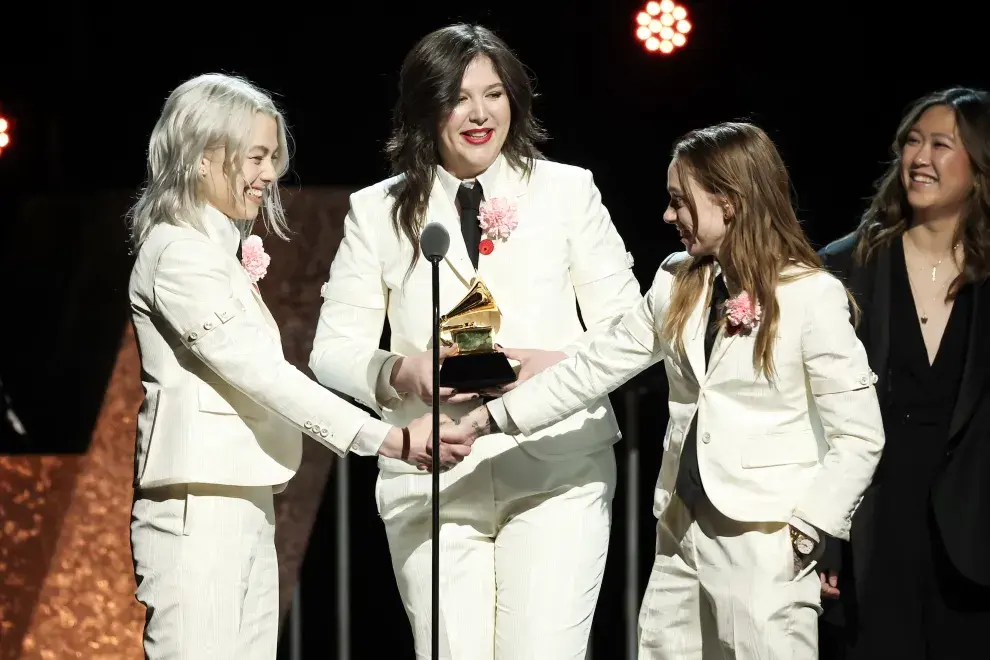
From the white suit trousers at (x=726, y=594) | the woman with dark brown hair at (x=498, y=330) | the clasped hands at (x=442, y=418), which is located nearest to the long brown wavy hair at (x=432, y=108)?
the woman with dark brown hair at (x=498, y=330)

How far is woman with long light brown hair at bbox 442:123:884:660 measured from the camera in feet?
8.03

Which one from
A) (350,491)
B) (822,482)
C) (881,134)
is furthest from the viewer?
(350,491)

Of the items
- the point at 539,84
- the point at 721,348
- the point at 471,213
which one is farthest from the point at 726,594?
the point at 539,84

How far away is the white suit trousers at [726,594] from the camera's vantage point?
2.44 meters

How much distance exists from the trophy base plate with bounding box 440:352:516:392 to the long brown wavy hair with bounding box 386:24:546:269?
286 millimetres

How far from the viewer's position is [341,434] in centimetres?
274

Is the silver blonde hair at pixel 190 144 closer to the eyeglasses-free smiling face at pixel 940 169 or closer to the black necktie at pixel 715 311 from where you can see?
the black necktie at pixel 715 311

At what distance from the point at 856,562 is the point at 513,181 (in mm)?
1242

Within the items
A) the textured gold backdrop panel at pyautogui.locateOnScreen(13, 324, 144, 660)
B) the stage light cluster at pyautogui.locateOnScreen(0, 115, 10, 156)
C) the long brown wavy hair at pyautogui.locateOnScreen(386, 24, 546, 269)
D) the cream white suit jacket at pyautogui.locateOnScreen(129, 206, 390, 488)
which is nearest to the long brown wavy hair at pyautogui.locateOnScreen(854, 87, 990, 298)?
the long brown wavy hair at pyautogui.locateOnScreen(386, 24, 546, 269)

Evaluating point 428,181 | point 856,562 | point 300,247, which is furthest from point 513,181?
point 300,247

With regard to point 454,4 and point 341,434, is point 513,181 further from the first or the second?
point 454,4

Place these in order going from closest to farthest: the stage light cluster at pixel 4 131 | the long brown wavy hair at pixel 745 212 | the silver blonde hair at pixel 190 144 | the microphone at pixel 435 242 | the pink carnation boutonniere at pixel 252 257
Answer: the microphone at pixel 435 242, the long brown wavy hair at pixel 745 212, the silver blonde hair at pixel 190 144, the pink carnation boutonniere at pixel 252 257, the stage light cluster at pixel 4 131

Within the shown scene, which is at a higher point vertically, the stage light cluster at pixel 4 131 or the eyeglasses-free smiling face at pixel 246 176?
the stage light cluster at pixel 4 131

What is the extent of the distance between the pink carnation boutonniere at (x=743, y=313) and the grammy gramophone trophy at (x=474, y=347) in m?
0.50
